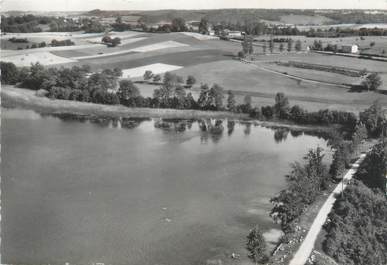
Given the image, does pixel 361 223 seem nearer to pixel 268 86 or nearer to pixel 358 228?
pixel 358 228

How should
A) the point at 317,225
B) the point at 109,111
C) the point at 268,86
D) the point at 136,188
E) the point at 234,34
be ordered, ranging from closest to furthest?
1. the point at 317,225
2. the point at 136,188
3. the point at 109,111
4. the point at 268,86
5. the point at 234,34

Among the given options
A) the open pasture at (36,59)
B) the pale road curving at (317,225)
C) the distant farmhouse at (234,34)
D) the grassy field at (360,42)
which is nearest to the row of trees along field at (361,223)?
the pale road curving at (317,225)

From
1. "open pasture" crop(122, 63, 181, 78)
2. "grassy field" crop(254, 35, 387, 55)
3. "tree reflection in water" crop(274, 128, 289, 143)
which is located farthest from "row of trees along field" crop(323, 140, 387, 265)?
"grassy field" crop(254, 35, 387, 55)

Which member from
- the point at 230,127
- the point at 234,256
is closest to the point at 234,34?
the point at 230,127

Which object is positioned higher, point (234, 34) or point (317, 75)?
point (234, 34)

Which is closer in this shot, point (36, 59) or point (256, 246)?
point (256, 246)

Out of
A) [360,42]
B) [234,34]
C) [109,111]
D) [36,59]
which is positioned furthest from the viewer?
[234,34]

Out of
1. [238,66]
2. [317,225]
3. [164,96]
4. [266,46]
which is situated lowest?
[317,225]
